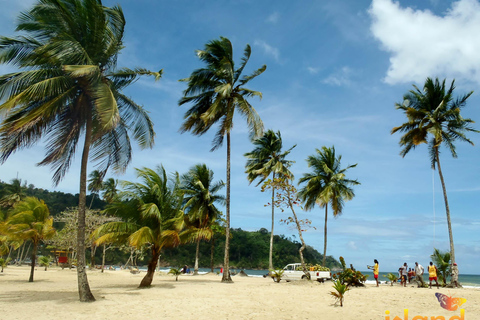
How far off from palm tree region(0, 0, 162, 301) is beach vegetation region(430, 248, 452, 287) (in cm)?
2086

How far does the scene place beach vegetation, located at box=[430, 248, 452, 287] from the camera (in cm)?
2181

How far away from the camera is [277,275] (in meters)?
22.6

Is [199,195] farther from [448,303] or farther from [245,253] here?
[245,253]

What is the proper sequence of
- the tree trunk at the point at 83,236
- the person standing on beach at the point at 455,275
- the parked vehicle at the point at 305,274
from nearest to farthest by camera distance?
the tree trunk at the point at 83,236
the person standing on beach at the point at 455,275
the parked vehicle at the point at 305,274

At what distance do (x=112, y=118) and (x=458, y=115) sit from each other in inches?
850

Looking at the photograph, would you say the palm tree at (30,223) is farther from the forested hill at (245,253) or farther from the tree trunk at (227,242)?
the forested hill at (245,253)

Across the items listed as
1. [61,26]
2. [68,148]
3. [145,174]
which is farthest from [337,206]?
[61,26]

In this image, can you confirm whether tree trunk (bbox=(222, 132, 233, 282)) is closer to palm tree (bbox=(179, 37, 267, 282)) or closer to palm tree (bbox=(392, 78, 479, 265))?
palm tree (bbox=(179, 37, 267, 282))

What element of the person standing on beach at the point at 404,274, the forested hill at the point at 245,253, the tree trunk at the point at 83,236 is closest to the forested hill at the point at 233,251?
the forested hill at the point at 245,253

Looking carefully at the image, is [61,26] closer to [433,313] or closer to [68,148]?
[68,148]

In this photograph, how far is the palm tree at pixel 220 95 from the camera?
21.6 metres

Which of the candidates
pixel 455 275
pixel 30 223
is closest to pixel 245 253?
pixel 455 275

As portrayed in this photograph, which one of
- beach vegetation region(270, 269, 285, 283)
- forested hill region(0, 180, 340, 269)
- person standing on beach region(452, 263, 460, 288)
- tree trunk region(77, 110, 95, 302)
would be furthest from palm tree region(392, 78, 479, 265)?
forested hill region(0, 180, 340, 269)

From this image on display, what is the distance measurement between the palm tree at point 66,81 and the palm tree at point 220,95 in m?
9.14
